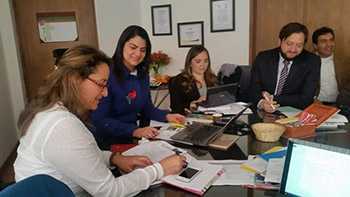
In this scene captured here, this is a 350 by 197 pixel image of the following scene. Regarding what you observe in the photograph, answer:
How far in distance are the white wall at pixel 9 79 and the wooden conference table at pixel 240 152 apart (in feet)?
8.87

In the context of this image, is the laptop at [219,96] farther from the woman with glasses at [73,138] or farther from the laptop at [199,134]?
the woman with glasses at [73,138]

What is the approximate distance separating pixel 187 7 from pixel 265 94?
6.84 feet

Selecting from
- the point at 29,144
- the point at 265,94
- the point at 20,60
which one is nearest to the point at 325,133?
the point at 265,94

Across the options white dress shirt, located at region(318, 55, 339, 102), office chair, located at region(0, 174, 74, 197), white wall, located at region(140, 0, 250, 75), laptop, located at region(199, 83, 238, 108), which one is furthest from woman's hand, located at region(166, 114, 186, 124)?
white wall, located at region(140, 0, 250, 75)

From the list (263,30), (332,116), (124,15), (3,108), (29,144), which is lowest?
(3,108)

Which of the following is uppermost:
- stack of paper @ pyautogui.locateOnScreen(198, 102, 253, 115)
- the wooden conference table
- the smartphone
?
stack of paper @ pyautogui.locateOnScreen(198, 102, 253, 115)

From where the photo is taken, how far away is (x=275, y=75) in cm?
226


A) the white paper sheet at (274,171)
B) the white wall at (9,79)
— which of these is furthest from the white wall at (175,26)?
the white paper sheet at (274,171)

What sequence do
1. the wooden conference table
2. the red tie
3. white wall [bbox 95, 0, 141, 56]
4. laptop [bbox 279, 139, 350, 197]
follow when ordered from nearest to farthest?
laptop [bbox 279, 139, 350, 197] → the wooden conference table → the red tie → white wall [bbox 95, 0, 141, 56]

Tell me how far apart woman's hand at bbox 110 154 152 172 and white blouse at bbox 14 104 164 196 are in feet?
0.51

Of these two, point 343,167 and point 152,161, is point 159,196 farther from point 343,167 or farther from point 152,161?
point 343,167

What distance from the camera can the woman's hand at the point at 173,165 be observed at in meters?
1.16

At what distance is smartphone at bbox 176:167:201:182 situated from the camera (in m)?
1.13

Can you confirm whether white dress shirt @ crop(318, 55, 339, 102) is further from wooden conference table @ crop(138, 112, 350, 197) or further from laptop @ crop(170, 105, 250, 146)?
laptop @ crop(170, 105, 250, 146)
